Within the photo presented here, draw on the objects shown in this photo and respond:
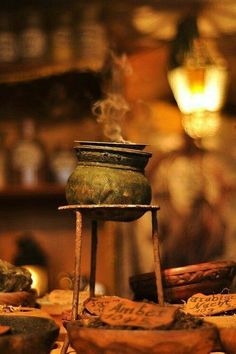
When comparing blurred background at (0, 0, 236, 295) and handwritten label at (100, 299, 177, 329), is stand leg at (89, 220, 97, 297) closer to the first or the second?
handwritten label at (100, 299, 177, 329)

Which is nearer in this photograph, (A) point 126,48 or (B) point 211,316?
(B) point 211,316

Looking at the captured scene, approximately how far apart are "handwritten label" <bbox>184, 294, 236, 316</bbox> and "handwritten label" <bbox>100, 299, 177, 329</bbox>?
15.2 inches

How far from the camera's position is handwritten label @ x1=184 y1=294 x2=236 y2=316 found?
209cm

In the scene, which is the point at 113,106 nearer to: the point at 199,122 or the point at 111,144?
the point at 199,122

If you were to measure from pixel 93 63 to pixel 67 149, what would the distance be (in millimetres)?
660

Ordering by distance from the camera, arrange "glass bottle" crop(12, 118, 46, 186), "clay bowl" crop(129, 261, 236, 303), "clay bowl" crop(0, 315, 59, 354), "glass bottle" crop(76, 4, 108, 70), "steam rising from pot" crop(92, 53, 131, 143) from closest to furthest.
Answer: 1. "clay bowl" crop(0, 315, 59, 354)
2. "clay bowl" crop(129, 261, 236, 303)
3. "glass bottle" crop(76, 4, 108, 70)
4. "steam rising from pot" crop(92, 53, 131, 143)
5. "glass bottle" crop(12, 118, 46, 186)

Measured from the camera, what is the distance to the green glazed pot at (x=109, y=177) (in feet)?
6.79

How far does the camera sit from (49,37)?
3971mm

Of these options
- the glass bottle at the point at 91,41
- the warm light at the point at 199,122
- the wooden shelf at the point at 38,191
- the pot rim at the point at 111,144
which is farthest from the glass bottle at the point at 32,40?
the pot rim at the point at 111,144

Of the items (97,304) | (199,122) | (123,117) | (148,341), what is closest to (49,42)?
(123,117)

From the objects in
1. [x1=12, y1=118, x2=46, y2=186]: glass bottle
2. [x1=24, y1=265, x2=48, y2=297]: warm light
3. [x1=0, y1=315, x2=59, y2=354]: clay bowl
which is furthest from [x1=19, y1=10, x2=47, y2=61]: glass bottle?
[x1=0, y1=315, x2=59, y2=354]: clay bowl

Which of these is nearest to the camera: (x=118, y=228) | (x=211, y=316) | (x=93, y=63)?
(x=211, y=316)

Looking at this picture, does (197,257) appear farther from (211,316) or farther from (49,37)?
(211,316)

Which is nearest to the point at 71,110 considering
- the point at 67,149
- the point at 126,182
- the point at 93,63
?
the point at 67,149
